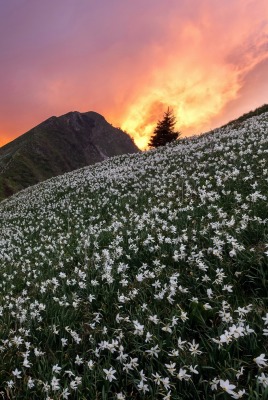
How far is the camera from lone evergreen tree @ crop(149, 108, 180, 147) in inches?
2053

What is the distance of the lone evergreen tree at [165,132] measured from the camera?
52.2 metres

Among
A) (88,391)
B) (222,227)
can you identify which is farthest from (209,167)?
(88,391)

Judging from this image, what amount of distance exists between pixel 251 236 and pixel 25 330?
482 cm

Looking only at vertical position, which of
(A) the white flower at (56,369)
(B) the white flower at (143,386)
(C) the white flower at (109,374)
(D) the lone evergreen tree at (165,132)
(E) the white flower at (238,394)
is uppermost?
(D) the lone evergreen tree at (165,132)

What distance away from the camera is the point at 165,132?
52.5 metres

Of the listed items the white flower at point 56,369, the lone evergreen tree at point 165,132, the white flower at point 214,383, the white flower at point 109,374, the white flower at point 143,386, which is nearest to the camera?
the white flower at point 214,383

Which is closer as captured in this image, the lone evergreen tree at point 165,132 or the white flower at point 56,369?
the white flower at point 56,369

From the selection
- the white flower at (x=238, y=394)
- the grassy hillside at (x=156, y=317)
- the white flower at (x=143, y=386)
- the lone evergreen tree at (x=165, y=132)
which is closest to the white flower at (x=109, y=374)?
the grassy hillside at (x=156, y=317)

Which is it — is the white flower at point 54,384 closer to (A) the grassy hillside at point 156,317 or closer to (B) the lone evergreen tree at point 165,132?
(A) the grassy hillside at point 156,317

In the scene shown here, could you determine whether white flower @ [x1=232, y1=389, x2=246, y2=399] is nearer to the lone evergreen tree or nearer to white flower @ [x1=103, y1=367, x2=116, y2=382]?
white flower @ [x1=103, y1=367, x2=116, y2=382]

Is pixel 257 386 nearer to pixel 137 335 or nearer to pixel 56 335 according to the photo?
pixel 137 335

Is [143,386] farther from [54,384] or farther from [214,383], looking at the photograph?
[54,384]

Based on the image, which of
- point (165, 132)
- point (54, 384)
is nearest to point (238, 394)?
point (54, 384)

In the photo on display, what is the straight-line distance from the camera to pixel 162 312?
5.04m
